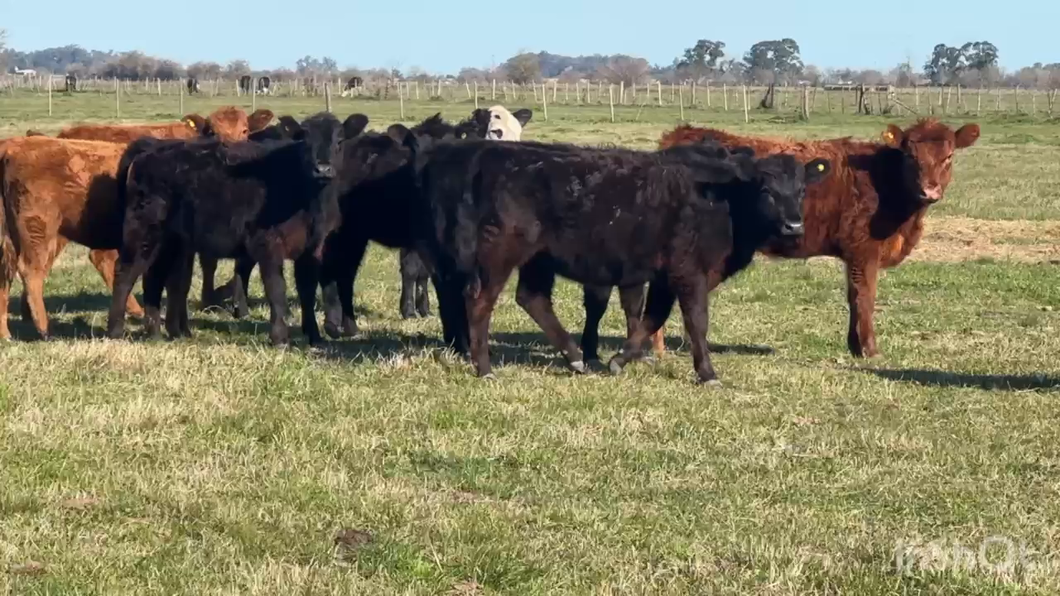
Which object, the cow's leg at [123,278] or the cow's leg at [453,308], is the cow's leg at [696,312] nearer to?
the cow's leg at [453,308]

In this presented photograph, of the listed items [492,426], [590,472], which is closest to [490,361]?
[492,426]

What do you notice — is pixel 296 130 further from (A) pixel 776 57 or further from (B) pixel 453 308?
→ (A) pixel 776 57

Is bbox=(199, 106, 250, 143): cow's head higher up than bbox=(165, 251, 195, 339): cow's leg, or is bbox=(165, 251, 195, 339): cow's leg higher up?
bbox=(199, 106, 250, 143): cow's head

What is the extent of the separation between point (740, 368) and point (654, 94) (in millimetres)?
74250

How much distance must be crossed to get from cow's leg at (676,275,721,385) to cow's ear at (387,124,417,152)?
2692mm

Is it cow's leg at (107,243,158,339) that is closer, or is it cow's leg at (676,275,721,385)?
cow's leg at (676,275,721,385)

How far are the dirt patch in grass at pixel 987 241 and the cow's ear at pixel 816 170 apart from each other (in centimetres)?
692

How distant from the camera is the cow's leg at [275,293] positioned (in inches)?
436

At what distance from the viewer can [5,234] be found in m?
12.2

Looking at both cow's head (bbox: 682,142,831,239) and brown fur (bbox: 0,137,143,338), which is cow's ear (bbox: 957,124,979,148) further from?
brown fur (bbox: 0,137,143,338)

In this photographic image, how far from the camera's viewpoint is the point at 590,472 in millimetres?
7086

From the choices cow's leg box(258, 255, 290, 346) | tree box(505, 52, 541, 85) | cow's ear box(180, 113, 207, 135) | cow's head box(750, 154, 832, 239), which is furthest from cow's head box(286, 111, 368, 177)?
tree box(505, 52, 541, 85)

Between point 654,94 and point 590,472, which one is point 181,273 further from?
point 654,94

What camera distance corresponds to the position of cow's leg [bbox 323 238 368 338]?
11891 millimetres
